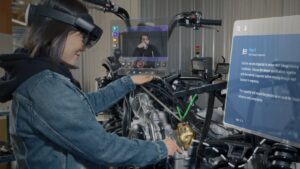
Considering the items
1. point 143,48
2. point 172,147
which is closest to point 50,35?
point 172,147

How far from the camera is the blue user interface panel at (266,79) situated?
851 mm

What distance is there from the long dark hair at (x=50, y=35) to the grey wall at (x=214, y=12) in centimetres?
216

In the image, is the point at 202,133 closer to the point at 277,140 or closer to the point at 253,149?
the point at 253,149

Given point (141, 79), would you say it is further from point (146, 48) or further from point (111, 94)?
point (146, 48)

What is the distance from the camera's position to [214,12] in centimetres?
395

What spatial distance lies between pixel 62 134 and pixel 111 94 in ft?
2.07

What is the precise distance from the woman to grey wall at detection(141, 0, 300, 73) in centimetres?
214

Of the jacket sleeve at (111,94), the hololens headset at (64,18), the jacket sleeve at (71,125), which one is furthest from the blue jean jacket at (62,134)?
the jacket sleeve at (111,94)

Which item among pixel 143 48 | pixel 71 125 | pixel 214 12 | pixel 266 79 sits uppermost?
pixel 214 12

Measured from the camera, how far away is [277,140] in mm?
900

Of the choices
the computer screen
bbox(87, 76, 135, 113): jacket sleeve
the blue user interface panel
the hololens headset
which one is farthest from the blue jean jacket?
the computer screen

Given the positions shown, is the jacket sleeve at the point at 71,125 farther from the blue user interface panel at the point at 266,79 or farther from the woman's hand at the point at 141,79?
the woman's hand at the point at 141,79

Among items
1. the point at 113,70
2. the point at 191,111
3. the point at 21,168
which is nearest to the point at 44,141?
the point at 21,168

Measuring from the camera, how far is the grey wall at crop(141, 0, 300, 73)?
11.0 feet
